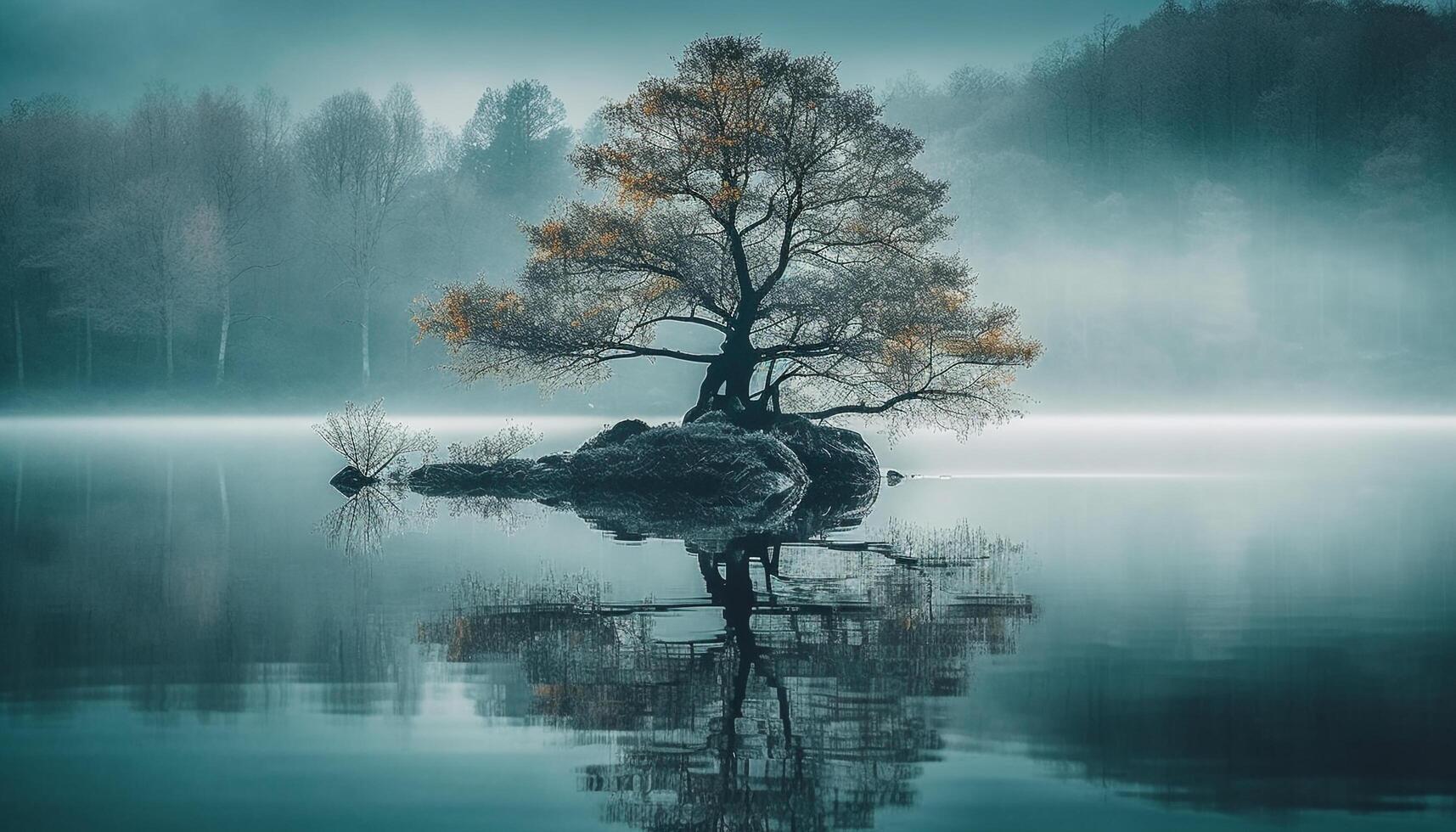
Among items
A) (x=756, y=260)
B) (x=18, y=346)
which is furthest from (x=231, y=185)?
(x=756, y=260)

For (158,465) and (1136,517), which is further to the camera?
(158,465)

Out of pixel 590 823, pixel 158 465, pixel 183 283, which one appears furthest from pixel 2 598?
pixel 183 283

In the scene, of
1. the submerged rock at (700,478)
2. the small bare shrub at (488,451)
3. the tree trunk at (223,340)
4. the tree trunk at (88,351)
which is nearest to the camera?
the submerged rock at (700,478)

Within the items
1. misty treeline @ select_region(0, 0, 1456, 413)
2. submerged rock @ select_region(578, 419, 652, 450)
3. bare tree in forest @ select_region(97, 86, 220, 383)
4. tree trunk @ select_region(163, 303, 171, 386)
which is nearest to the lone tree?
submerged rock @ select_region(578, 419, 652, 450)

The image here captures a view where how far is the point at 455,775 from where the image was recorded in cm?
754

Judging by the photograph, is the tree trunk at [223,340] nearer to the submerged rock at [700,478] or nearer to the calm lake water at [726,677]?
the submerged rock at [700,478]

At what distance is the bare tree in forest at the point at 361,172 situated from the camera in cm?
8300

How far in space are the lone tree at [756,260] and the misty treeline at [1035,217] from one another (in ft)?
145

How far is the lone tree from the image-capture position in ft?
105

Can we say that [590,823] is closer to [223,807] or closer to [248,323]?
[223,807]

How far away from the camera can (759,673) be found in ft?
32.7

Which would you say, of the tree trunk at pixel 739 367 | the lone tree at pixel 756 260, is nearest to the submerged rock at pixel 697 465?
the tree trunk at pixel 739 367

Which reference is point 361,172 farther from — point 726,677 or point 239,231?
point 726,677

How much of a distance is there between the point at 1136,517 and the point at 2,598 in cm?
1845
